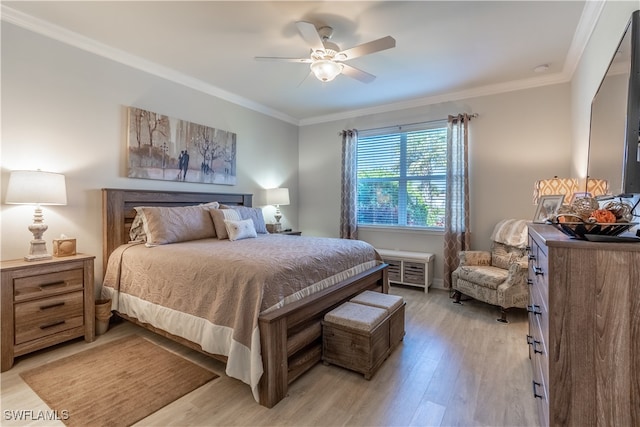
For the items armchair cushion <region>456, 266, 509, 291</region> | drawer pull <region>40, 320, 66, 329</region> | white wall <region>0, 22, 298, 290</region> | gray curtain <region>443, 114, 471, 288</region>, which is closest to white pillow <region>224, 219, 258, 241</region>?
white wall <region>0, 22, 298, 290</region>

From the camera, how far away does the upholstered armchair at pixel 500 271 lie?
313 cm

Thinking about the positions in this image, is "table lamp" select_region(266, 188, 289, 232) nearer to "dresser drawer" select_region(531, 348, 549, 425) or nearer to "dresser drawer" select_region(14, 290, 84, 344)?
"dresser drawer" select_region(14, 290, 84, 344)

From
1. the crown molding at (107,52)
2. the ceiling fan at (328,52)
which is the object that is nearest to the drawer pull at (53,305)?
the crown molding at (107,52)

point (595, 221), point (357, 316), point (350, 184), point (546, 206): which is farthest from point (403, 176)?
point (595, 221)

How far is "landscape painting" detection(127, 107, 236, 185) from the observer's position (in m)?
3.33

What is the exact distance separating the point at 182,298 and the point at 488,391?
2225mm

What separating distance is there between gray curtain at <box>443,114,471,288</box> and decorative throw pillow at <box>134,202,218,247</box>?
313cm

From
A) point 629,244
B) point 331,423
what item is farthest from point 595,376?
point 331,423

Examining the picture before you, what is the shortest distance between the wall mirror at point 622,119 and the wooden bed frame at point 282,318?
1.81m

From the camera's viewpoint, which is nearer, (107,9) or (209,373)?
(209,373)

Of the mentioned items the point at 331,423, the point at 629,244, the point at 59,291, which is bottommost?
the point at 331,423

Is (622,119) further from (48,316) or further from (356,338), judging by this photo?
(48,316)

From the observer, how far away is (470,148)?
4.19 m

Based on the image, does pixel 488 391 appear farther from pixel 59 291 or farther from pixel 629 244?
pixel 59 291
